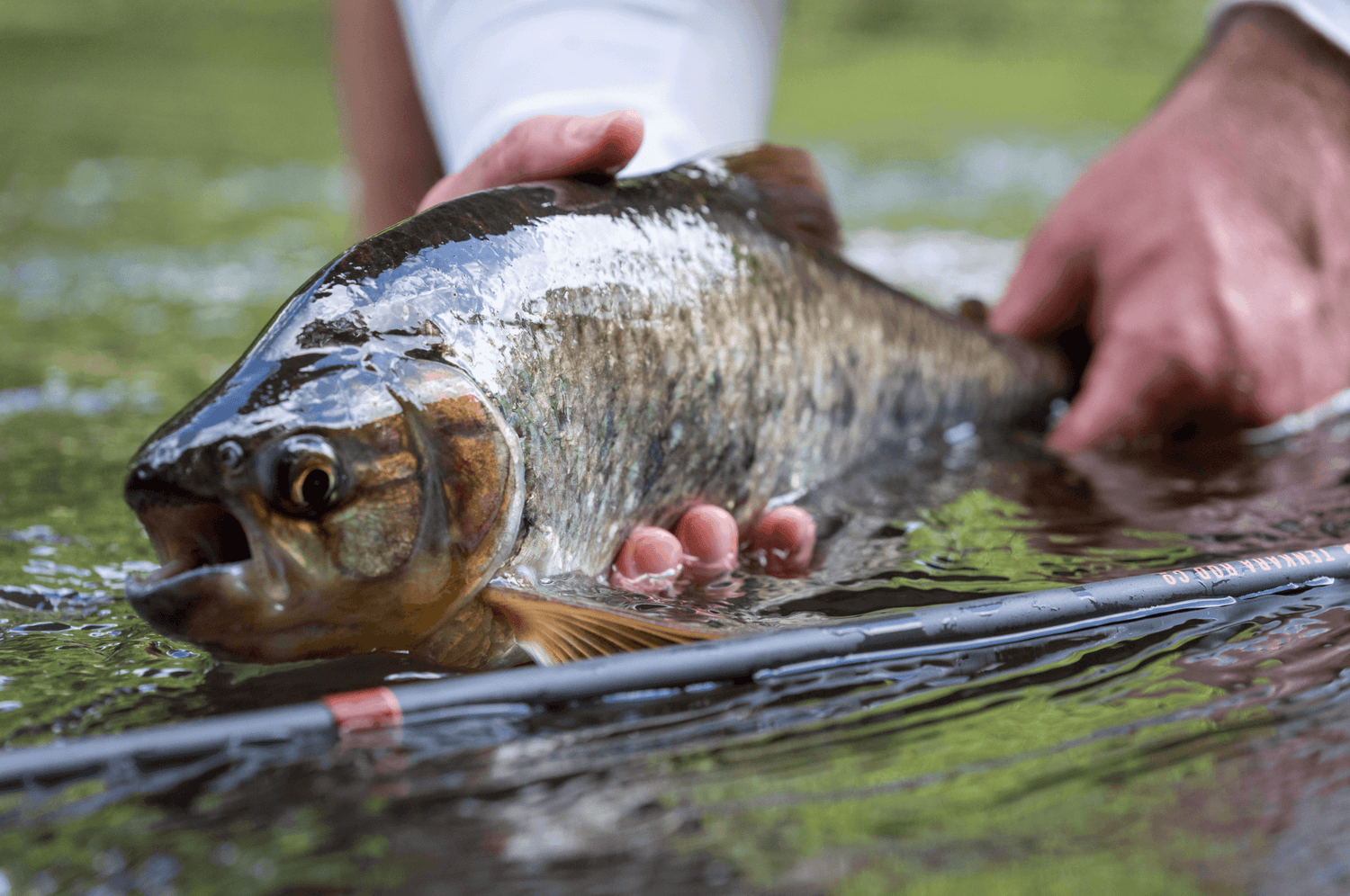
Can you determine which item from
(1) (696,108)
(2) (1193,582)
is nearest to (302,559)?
(2) (1193,582)

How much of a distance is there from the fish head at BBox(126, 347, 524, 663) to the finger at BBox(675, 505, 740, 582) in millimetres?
519

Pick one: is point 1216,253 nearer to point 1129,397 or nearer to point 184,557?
point 1129,397

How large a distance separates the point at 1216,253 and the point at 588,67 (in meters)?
1.76

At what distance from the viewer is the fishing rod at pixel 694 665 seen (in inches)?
48.3

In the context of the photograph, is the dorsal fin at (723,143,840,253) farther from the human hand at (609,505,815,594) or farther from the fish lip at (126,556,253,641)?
the fish lip at (126,556,253,641)

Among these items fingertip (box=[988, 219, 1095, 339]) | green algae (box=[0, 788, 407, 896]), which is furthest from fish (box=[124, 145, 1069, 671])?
fingertip (box=[988, 219, 1095, 339])

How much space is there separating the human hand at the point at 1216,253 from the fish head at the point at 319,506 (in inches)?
77.9

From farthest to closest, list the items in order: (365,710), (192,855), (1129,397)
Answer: (1129,397)
(365,710)
(192,855)

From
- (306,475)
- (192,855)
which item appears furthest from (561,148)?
(192,855)

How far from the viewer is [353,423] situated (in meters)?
1.52

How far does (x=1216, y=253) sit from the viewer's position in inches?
125

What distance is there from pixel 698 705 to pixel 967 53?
17.4 m

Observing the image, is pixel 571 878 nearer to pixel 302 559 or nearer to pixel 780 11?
pixel 302 559

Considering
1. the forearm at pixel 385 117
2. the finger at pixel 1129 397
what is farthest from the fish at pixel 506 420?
the forearm at pixel 385 117
